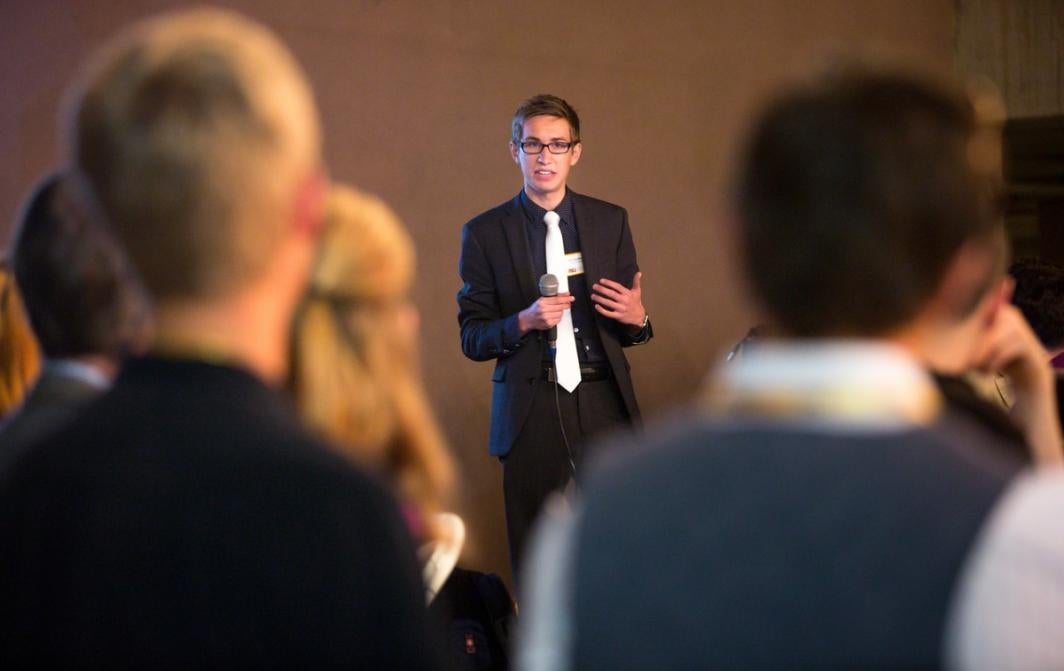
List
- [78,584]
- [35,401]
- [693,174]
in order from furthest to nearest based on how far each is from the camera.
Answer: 1. [693,174]
2. [35,401]
3. [78,584]

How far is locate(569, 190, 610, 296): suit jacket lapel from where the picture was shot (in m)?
4.01

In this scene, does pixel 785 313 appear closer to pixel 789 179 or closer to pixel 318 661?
pixel 789 179

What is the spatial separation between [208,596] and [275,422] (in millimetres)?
142

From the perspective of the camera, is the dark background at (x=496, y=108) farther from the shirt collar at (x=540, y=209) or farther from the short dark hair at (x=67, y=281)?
the short dark hair at (x=67, y=281)

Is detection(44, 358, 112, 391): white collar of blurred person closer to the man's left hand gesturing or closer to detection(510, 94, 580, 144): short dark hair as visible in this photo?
the man's left hand gesturing

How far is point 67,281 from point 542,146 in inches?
106

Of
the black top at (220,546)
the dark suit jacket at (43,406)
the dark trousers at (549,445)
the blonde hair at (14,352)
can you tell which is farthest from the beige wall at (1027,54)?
the black top at (220,546)

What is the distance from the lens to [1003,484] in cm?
87

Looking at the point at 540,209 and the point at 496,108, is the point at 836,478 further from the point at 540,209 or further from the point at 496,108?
the point at 496,108

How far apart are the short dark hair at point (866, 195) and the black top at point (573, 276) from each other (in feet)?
9.92

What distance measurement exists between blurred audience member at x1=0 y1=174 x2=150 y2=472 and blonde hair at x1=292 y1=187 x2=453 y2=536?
256 mm

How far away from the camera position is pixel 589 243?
4051 mm

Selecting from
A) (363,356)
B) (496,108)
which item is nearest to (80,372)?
(363,356)

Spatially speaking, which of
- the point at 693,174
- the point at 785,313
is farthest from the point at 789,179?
the point at 693,174
